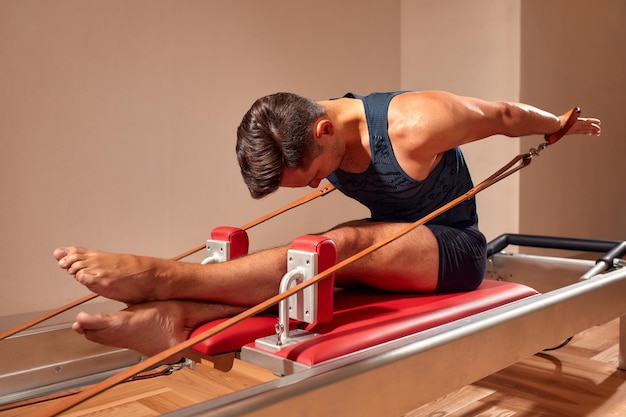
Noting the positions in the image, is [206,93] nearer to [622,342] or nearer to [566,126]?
[566,126]

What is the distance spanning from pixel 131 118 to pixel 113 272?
2094 mm

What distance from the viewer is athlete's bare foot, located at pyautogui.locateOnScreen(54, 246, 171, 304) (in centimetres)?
124

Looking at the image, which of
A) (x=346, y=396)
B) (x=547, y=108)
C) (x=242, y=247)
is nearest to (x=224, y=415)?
(x=346, y=396)

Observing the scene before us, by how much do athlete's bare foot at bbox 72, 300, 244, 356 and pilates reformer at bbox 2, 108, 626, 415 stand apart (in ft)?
0.17

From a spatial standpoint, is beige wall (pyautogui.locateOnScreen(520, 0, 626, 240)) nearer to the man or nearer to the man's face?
the man

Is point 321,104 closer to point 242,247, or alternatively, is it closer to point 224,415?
point 242,247

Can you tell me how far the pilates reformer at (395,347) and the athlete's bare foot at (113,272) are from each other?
0.55 feet

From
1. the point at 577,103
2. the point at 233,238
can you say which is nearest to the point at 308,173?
the point at 233,238

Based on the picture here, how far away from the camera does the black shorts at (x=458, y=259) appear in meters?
1.68

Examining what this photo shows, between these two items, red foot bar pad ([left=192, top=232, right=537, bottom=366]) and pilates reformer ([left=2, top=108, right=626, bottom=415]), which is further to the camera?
red foot bar pad ([left=192, top=232, right=537, bottom=366])

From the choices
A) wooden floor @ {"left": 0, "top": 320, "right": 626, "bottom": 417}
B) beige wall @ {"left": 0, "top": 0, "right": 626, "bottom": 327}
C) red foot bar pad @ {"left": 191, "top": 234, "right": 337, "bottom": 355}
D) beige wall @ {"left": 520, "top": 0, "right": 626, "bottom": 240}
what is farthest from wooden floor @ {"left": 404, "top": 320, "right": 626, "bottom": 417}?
beige wall @ {"left": 520, "top": 0, "right": 626, "bottom": 240}

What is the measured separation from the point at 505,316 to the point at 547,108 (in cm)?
356

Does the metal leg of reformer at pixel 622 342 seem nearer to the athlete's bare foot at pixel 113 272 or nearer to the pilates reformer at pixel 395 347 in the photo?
the pilates reformer at pixel 395 347

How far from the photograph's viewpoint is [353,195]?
184cm
